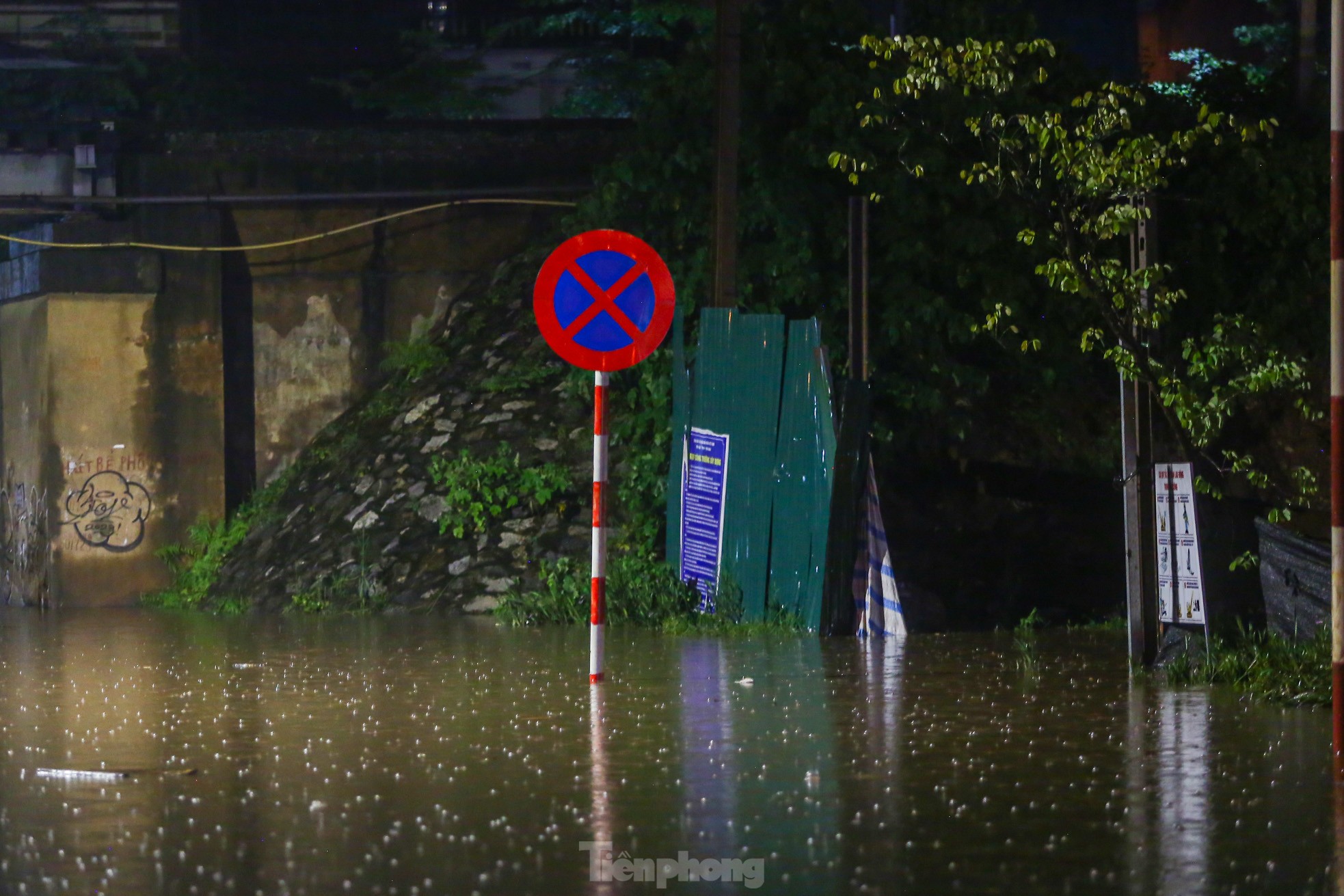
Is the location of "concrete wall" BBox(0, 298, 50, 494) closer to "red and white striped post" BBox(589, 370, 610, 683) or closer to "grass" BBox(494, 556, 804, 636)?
"grass" BBox(494, 556, 804, 636)

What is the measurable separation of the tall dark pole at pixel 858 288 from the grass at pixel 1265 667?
437 cm

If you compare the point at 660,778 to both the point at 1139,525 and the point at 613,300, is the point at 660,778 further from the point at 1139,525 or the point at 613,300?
the point at 1139,525

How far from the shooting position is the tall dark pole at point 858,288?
638 inches

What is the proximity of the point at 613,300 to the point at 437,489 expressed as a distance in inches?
370

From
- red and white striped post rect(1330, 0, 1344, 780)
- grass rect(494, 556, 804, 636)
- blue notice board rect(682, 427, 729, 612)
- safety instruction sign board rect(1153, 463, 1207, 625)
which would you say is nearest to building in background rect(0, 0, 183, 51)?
grass rect(494, 556, 804, 636)

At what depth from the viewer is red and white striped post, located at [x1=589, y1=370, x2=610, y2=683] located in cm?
1218

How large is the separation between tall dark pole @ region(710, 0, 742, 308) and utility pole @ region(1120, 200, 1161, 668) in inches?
223

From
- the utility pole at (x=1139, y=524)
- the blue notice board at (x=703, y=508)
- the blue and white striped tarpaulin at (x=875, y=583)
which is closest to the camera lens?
the utility pole at (x=1139, y=524)

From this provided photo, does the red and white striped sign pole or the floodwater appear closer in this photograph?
the floodwater

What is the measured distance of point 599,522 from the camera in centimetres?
1251

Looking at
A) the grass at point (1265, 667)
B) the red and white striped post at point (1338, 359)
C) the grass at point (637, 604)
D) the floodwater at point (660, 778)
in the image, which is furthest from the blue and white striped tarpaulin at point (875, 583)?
the red and white striped post at point (1338, 359)

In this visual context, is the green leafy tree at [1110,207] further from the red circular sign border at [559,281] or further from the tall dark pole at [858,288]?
the tall dark pole at [858,288]

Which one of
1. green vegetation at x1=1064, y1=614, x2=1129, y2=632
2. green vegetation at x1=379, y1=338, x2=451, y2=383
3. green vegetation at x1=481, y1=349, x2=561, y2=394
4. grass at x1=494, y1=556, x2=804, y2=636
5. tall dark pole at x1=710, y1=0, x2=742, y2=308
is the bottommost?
green vegetation at x1=1064, y1=614, x2=1129, y2=632

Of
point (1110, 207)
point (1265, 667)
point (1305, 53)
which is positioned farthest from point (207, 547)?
point (1265, 667)
